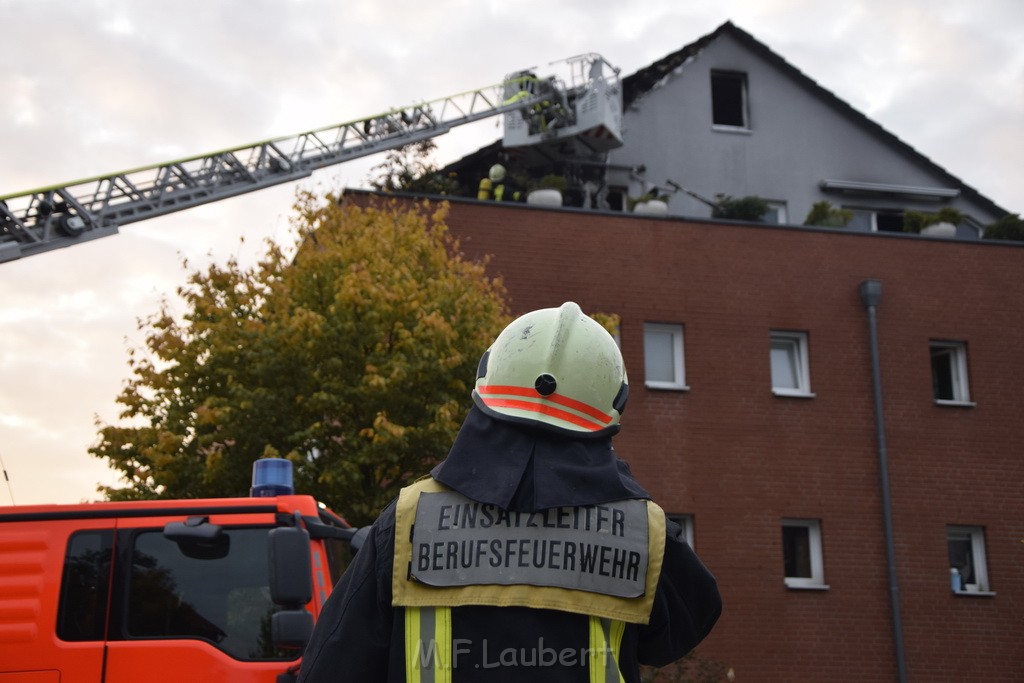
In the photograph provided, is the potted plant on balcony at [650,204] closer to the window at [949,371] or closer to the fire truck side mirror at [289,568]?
the window at [949,371]

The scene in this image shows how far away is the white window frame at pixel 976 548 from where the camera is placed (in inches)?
814

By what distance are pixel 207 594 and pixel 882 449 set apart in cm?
1538

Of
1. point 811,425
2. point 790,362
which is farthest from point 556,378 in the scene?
point 790,362

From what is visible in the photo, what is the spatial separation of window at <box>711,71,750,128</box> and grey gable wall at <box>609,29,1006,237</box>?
0.62 feet

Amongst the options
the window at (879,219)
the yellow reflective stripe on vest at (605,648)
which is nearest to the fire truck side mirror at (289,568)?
the yellow reflective stripe on vest at (605,648)

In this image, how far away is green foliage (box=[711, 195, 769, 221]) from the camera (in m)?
22.5

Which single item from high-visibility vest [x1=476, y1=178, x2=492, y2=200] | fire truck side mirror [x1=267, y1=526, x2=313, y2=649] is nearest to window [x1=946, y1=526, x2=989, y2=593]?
high-visibility vest [x1=476, y1=178, x2=492, y2=200]

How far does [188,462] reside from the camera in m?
14.9

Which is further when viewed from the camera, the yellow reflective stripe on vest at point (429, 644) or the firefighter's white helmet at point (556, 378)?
the firefighter's white helmet at point (556, 378)

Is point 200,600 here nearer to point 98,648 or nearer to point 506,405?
point 98,648

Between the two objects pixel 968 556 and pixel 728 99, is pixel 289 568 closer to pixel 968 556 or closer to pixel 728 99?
pixel 968 556

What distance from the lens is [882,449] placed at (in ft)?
67.5

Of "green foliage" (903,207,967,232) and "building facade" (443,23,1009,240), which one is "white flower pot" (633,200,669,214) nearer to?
"building facade" (443,23,1009,240)

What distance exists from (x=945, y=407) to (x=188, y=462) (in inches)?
490
